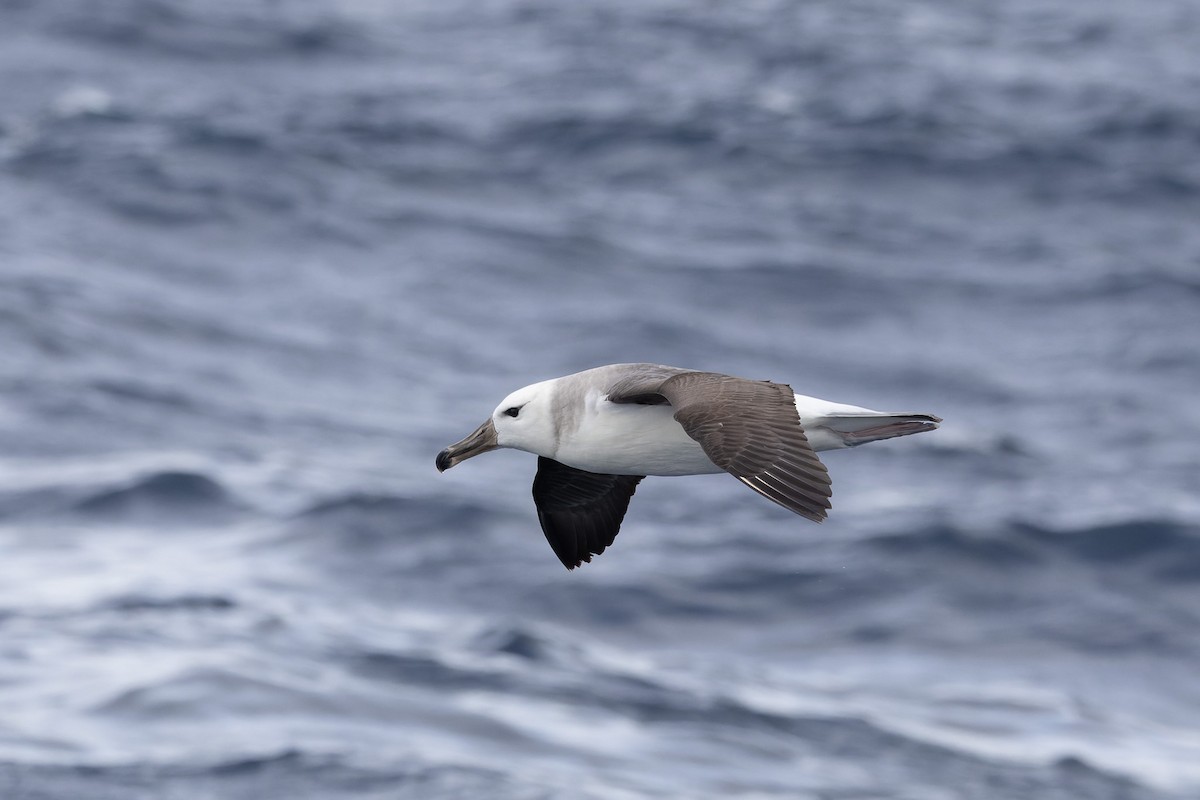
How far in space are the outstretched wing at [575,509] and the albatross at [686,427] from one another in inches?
8.8

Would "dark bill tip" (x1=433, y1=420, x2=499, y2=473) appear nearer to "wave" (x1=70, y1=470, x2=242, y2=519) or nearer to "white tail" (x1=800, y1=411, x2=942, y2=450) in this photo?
"white tail" (x1=800, y1=411, x2=942, y2=450)

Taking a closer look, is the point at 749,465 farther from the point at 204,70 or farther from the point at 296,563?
the point at 204,70

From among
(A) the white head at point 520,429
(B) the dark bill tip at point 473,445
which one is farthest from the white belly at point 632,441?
(B) the dark bill tip at point 473,445

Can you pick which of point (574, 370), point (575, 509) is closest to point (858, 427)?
point (575, 509)

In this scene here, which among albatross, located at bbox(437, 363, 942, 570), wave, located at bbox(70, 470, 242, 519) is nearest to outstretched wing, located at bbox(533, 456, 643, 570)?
albatross, located at bbox(437, 363, 942, 570)

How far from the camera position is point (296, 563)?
89.4 ft

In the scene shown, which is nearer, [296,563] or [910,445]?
[296,563]

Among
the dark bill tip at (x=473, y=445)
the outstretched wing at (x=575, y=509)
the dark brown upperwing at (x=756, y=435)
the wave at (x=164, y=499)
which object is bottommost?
the wave at (x=164, y=499)

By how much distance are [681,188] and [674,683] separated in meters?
19.5

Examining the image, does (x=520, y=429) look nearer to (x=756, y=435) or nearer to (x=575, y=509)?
(x=575, y=509)

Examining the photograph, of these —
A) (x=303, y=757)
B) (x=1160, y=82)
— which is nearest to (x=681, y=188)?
(x=1160, y=82)

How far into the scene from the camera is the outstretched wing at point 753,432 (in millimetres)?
8633

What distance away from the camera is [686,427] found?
29.6 feet

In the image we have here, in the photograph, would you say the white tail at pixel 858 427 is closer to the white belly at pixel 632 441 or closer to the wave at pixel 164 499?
the white belly at pixel 632 441
